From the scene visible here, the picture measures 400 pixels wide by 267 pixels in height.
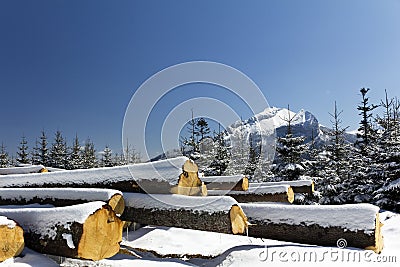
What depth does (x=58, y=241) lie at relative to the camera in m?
3.80

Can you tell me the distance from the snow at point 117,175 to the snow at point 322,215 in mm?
1521

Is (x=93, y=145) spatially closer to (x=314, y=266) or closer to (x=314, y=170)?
(x=314, y=170)

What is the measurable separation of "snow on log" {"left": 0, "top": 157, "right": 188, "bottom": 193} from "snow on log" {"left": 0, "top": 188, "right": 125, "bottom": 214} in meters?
0.59

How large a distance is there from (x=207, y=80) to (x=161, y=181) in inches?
81.2

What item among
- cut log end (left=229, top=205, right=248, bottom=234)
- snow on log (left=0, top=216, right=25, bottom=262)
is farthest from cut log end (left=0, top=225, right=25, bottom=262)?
cut log end (left=229, top=205, right=248, bottom=234)

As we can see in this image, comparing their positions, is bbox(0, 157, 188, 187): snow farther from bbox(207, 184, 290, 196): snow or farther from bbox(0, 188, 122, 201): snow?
bbox(207, 184, 290, 196): snow

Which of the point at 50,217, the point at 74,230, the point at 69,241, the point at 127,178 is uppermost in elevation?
the point at 127,178

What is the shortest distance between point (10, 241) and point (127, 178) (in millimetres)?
Result: 2245

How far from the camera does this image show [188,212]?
5.04 m

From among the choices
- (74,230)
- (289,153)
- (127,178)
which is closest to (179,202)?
(127,178)

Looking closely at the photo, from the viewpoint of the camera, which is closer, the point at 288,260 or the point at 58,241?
the point at 58,241

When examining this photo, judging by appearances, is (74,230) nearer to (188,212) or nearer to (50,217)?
(50,217)

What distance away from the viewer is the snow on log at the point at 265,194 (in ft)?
27.8

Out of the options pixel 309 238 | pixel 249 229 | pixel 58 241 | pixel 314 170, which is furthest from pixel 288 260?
pixel 314 170
